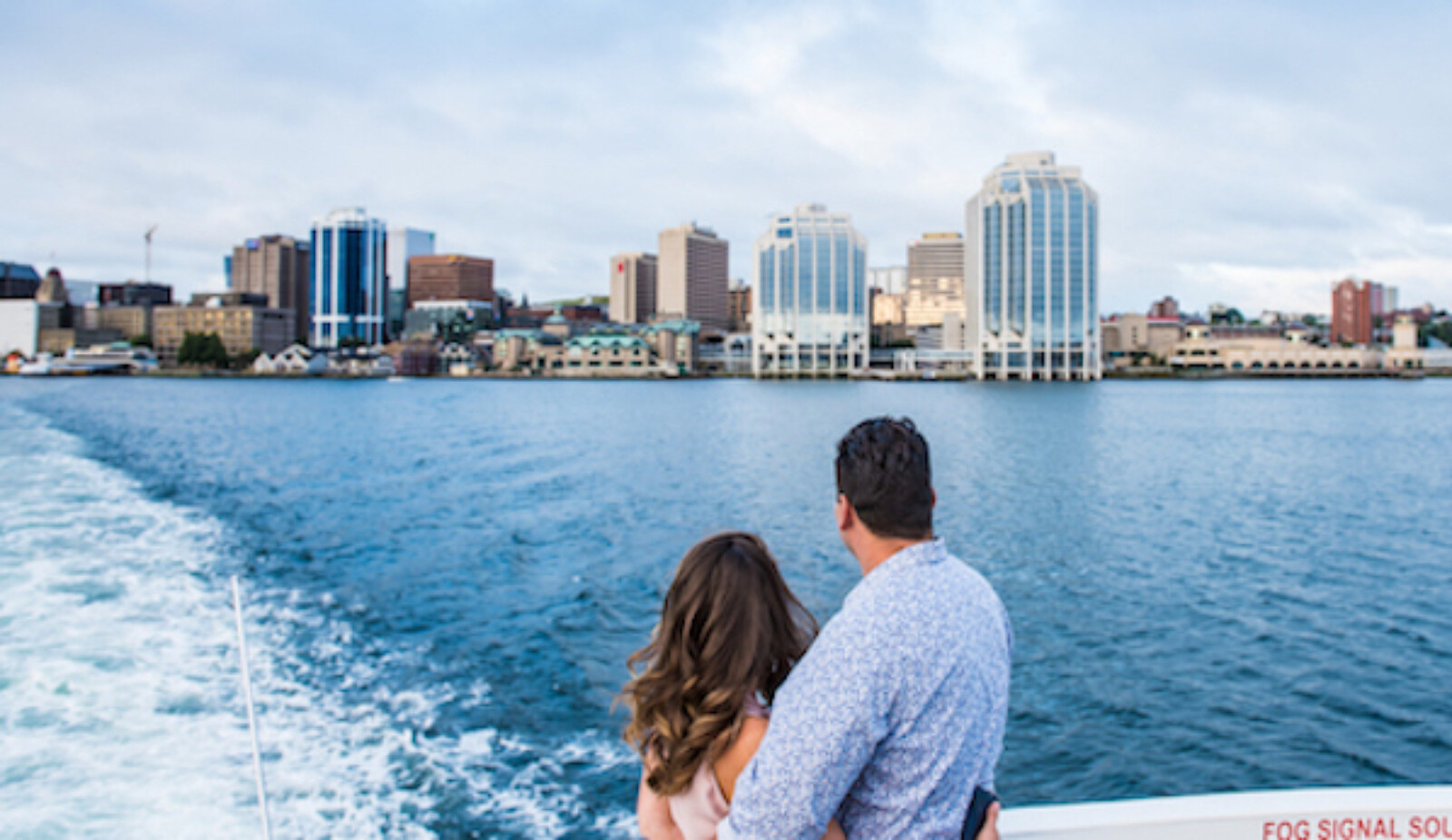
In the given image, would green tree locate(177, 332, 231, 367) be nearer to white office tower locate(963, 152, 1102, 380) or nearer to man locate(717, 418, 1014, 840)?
white office tower locate(963, 152, 1102, 380)

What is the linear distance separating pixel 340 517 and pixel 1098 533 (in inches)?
589

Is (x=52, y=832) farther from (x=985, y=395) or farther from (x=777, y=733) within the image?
(x=985, y=395)

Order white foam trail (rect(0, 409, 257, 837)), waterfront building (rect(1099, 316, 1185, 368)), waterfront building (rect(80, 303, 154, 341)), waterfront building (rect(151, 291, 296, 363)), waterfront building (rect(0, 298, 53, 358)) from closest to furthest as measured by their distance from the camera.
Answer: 1. white foam trail (rect(0, 409, 257, 837))
2. waterfront building (rect(1099, 316, 1185, 368))
3. waterfront building (rect(151, 291, 296, 363))
4. waterfront building (rect(0, 298, 53, 358))
5. waterfront building (rect(80, 303, 154, 341))

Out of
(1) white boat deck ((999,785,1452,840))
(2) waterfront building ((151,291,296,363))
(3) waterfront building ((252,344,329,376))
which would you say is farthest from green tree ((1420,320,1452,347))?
(1) white boat deck ((999,785,1452,840))

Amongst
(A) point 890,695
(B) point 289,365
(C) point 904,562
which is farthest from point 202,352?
(A) point 890,695

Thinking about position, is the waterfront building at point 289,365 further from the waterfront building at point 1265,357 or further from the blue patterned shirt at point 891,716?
the blue patterned shirt at point 891,716

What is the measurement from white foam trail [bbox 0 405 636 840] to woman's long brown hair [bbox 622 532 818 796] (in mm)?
4523

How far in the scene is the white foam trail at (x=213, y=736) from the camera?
238 inches

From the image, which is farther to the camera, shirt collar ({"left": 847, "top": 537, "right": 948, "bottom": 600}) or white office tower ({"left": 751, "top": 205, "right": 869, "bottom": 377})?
white office tower ({"left": 751, "top": 205, "right": 869, "bottom": 377})

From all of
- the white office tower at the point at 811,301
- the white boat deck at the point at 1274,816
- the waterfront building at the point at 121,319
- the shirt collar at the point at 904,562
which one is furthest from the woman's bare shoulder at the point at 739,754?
the waterfront building at the point at 121,319

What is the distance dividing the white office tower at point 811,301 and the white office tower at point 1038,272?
22648 mm

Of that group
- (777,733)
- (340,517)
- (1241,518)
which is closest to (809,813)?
(777,733)

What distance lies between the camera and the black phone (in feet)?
6.74

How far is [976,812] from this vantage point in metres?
2.06
